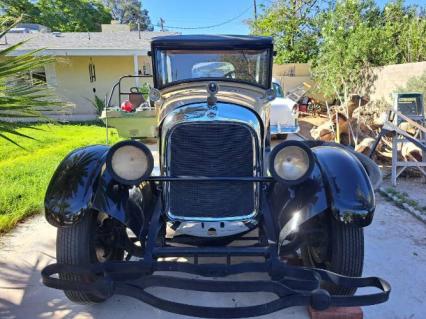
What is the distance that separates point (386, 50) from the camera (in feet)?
44.0

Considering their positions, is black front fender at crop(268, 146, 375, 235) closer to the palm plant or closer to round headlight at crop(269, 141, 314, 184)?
round headlight at crop(269, 141, 314, 184)

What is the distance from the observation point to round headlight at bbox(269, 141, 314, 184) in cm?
257

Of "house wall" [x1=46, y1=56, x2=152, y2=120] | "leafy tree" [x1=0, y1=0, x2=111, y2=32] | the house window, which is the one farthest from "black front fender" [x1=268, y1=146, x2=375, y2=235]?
"leafy tree" [x1=0, y1=0, x2=111, y2=32]

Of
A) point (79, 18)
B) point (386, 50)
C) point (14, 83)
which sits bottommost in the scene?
point (14, 83)

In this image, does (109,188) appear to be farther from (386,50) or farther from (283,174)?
(386,50)

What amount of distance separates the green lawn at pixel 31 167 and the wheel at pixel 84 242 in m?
1.09

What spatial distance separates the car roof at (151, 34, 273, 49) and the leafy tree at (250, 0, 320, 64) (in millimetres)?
16474

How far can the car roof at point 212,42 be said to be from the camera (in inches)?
143

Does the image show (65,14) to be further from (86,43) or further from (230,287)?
(230,287)

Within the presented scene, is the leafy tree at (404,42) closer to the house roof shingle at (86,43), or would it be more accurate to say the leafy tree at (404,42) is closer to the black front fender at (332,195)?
the house roof shingle at (86,43)

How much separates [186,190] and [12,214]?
3.00m

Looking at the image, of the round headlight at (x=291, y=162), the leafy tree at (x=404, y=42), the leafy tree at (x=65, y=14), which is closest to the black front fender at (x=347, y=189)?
the round headlight at (x=291, y=162)

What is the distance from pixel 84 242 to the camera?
2.78 meters

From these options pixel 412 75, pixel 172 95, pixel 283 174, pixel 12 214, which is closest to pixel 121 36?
pixel 412 75
